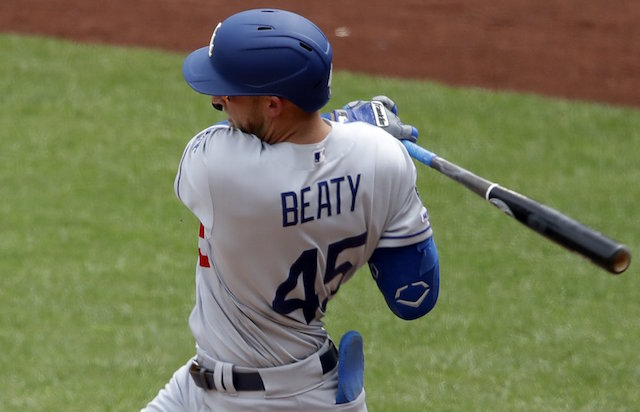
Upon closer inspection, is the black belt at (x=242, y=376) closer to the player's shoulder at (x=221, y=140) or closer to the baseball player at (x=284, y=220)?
the baseball player at (x=284, y=220)

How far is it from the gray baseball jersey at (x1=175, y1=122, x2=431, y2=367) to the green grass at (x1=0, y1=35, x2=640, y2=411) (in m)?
2.28

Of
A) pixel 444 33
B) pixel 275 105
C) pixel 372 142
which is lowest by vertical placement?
pixel 444 33

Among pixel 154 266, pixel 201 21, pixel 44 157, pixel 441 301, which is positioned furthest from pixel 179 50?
pixel 441 301

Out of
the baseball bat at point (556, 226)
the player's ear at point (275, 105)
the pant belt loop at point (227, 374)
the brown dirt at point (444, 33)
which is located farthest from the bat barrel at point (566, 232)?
the brown dirt at point (444, 33)

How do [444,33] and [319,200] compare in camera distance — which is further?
[444,33]

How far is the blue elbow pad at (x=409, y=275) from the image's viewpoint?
343 cm

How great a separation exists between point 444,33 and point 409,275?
347 inches

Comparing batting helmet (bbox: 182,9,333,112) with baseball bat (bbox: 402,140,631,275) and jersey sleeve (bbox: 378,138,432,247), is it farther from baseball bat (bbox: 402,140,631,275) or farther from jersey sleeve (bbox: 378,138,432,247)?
baseball bat (bbox: 402,140,631,275)

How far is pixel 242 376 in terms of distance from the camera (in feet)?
11.4

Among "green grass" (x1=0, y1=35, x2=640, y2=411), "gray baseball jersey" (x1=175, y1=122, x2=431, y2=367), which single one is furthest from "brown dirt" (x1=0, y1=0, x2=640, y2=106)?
"gray baseball jersey" (x1=175, y1=122, x2=431, y2=367)

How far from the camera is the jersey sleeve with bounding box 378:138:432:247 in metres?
3.37

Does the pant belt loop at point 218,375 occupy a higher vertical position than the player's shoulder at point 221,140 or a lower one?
lower

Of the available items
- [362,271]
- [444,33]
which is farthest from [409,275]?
[444,33]

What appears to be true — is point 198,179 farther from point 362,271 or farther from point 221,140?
point 362,271
